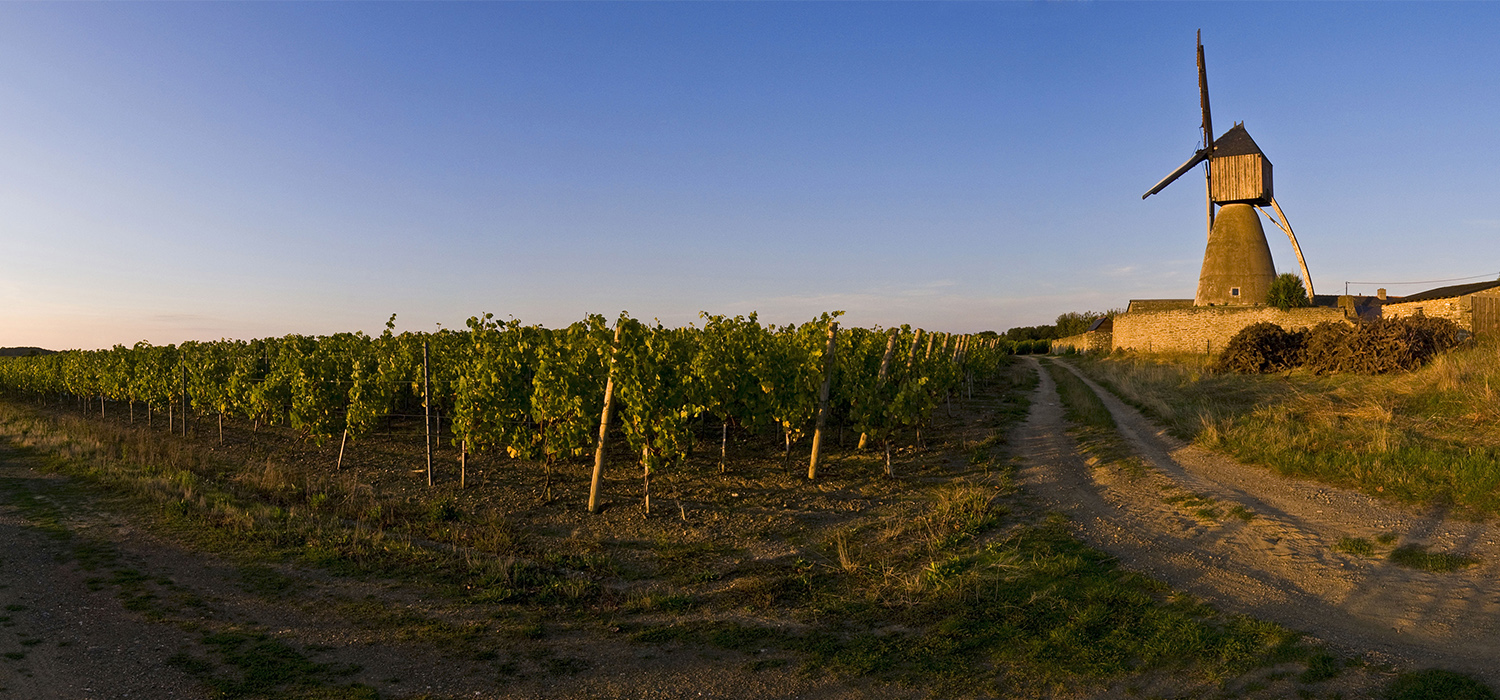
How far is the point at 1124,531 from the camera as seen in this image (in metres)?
9.09

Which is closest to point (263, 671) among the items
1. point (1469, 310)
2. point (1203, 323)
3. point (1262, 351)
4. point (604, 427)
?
point (604, 427)

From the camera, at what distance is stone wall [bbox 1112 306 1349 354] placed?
96.8 feet

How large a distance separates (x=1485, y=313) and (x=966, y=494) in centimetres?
2281

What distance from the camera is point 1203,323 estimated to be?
34812 mm

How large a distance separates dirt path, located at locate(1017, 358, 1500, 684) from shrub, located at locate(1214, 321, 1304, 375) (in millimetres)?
14854

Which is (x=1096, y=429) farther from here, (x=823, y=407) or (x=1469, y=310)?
(x=1469, y=310)

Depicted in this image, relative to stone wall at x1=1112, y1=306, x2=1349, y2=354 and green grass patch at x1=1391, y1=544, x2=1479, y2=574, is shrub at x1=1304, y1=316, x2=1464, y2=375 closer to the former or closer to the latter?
stone wall at x1=1112, y1=306, x2=1349, y2=354

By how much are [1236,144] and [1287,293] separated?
12196 millimetres

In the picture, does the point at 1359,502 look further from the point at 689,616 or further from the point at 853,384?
the point at 689,616

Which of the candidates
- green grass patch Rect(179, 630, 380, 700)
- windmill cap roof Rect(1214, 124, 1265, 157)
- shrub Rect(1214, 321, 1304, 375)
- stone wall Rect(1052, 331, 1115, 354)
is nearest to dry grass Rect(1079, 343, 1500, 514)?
shrub Rect(1214, 321, 1304, 375)

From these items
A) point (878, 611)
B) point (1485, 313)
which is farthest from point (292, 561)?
point (1485, 313)

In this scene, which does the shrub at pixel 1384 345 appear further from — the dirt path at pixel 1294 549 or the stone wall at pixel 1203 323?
the dirt path at pixel 1294 549

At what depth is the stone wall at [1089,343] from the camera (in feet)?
170

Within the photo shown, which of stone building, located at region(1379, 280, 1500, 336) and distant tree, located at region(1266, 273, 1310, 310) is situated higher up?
distant tree, located at region(1266, 273, 1310, 310)
